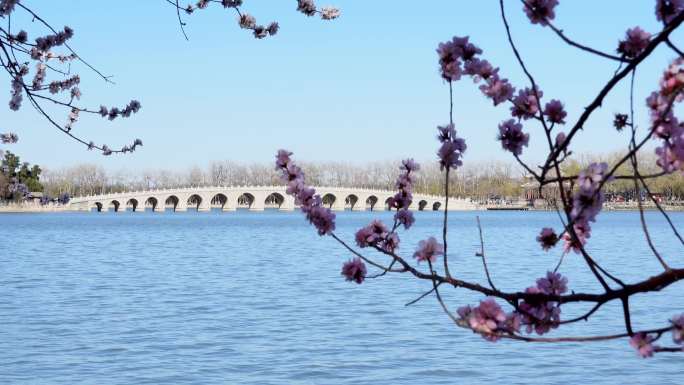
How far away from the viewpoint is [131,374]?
44.6ft

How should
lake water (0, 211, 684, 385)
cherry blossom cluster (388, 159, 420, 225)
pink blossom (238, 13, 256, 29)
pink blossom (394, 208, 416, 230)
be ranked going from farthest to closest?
lake water (0, 211, 684, 385)
pink blossom (238, 13, 256, 29)
pink blossom (394, 208, 416, 230)
cherry blossom cluster (388, 159, 420, 225)

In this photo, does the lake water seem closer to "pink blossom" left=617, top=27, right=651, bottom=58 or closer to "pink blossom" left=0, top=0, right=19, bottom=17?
"pink blossom" left=0, top=0, right=19, bottom=17

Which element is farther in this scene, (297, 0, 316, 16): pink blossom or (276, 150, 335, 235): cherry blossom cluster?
(297, 0, 316, 16): pink blossom

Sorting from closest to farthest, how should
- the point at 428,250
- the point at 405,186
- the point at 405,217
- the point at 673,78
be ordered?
the point at 673,78 → the point at 428,250 → the point at 405,186 → the point at 405,217

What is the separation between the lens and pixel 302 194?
4176mm

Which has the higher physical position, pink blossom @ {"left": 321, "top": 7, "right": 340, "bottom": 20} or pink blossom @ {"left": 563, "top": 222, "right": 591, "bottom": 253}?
pink blossom @ {"left": 321, "top": 7, "right": 340, "bottom": 20}

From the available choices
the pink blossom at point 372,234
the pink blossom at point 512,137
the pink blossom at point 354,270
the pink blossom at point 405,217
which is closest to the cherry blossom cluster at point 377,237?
the pink blossom at point 372,234

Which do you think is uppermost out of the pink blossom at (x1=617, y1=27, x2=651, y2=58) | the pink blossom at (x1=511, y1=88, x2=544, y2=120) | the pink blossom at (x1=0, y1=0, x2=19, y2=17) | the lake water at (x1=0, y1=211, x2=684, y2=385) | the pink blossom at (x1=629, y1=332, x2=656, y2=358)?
the pink blossom at (x1=0, y1=0, x2=19, y2=17)

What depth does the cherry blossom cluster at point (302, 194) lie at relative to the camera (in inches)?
163

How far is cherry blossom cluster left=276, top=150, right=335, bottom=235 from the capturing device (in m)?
4.14

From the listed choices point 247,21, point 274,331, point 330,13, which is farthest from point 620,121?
point 274,331

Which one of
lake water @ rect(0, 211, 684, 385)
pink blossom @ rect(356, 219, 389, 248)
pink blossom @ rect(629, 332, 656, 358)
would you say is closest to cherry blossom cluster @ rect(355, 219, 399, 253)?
pink blossom @ rect(356, 219, 389, 248)

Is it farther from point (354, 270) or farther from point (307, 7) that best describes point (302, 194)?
point (307, 7)

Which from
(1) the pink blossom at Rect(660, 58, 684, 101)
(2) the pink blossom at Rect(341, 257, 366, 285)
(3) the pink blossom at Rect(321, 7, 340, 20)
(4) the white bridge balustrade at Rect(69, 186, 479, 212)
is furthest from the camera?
(4) the white bridge balustrade at Rect(69, 186, 479, 212)
